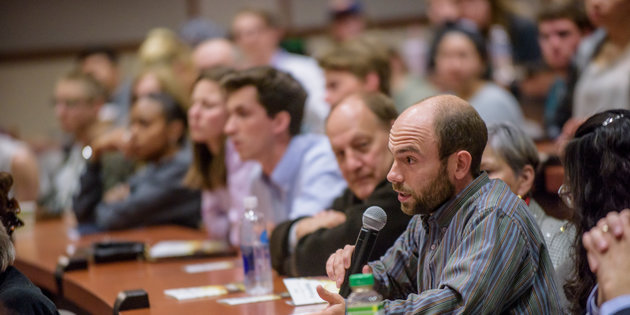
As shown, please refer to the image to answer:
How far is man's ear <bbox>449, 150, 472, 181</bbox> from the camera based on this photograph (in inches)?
75.7

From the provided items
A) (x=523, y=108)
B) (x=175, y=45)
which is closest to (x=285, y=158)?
(x=523, y=108)

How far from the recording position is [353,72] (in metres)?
4.11

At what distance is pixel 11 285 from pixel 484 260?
4.11 feet

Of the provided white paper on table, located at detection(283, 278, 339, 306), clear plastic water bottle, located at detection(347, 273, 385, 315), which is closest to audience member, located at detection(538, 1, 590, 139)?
white paper on table, located at detection(283, 278, 339, 306)

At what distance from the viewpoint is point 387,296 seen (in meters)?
2.18

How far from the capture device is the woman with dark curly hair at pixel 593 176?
6.15ft

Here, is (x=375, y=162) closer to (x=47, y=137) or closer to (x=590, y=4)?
(x=590, y=4)

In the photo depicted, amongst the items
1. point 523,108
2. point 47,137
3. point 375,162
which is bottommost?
point 375,162

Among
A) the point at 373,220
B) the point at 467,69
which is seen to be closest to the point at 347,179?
the point at 373,220

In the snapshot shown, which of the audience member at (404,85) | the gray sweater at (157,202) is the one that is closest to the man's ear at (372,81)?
the gray sweater at (157,202)

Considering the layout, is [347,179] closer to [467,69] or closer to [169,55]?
[467,69]

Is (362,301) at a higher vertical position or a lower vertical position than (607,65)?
lower

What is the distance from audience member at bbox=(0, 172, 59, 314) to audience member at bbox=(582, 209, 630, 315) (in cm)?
139

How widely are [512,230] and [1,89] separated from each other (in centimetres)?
842
